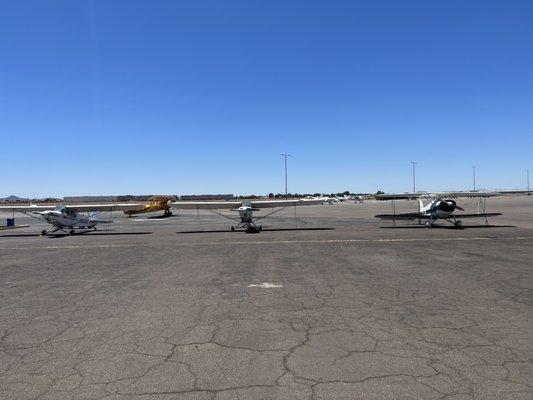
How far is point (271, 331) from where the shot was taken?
6227 millimetres

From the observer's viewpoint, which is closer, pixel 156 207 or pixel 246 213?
pixel 246 213

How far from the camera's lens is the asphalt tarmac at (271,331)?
14.4ft

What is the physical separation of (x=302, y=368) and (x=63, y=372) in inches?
105

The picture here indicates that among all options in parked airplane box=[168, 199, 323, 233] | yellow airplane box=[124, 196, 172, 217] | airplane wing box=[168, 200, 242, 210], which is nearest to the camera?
parked airplane box=[168, 199, 323, 233]

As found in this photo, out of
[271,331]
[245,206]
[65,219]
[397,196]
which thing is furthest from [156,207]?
[271,331]

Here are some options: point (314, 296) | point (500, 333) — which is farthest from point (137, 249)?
point (500, 333)

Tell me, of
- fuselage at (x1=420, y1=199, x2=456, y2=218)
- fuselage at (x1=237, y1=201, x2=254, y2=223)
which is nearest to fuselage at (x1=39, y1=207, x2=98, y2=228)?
fuselage at (x1=237, y1=201, x2=254, y2=223)

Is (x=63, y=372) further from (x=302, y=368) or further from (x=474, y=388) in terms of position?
(x=474, y=388)

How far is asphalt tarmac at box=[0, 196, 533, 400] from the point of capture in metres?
4.40

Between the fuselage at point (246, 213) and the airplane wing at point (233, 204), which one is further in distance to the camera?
the airplane wing at point (233, 204)

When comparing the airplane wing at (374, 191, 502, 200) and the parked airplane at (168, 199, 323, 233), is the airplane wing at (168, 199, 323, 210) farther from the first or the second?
the airplane wing at (374, 191, 502, 200)

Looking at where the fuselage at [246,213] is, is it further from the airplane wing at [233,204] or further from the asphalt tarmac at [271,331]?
the asphalt tarmac at [271,331]

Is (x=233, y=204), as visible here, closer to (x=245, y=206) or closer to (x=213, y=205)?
(x=213, y=205)

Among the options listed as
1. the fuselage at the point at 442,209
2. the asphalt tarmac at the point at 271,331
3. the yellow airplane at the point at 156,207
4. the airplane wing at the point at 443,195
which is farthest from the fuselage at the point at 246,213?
the yellow airplane at the point at 156,207
